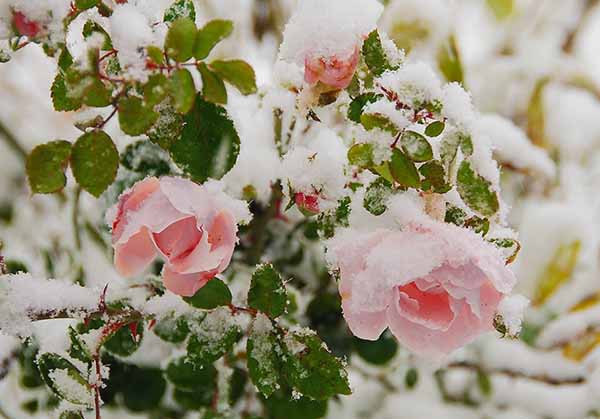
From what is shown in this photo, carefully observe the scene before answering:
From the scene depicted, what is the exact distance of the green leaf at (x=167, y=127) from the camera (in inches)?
18.3

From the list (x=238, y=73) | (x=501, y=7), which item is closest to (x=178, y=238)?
(x=238, y=73)

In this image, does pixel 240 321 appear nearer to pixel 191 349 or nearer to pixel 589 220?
pixel 191 349

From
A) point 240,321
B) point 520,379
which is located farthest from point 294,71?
point 520,379

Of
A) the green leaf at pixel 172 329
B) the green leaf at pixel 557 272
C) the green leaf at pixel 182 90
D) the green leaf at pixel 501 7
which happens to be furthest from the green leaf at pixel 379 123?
the green leaf at pixel 501 7

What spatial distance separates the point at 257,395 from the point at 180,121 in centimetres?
35

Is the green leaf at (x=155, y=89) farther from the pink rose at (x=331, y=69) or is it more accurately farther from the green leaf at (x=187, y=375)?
the green leaf at (x=187, y=375)

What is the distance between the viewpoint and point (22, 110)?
4.51 ft

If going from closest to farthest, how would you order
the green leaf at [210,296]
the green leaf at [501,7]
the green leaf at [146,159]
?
the green leaf at [210,296] → the green leaf at [146,159] → the green leaf at [501,7]

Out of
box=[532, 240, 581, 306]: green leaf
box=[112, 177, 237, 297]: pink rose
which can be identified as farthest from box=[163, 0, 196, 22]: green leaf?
box=[532, 240, 581, 306]: green leaf

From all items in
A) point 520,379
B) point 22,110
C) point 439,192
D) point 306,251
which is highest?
point 439,192

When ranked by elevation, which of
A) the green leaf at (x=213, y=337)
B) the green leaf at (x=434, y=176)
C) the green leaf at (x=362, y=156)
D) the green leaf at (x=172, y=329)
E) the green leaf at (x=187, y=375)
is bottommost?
the green leaf at (x=187, y=375)

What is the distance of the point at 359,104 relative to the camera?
1.64 feet

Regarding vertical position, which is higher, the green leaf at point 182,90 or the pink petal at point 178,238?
the green leaf at point 182,90

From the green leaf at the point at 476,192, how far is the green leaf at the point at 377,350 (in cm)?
33
